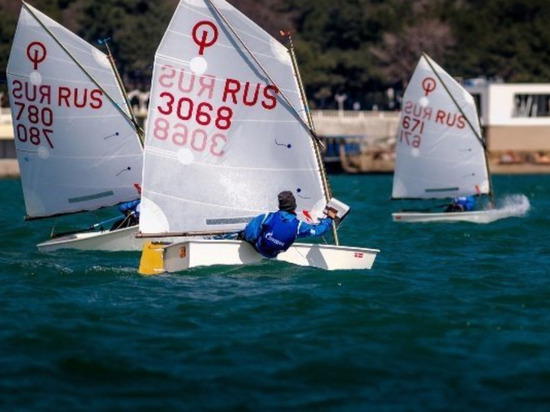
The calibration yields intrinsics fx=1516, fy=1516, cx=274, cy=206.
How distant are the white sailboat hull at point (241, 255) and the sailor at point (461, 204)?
20692mm

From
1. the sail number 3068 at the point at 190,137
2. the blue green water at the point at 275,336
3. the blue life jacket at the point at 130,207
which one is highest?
the sail number 3068 at the point at 190,137

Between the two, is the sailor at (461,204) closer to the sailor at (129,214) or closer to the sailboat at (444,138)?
the sailboat at (444,138)

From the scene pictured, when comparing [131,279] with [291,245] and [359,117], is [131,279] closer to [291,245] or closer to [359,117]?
[291,245]

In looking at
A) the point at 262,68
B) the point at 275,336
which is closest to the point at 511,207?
the point at 262,68

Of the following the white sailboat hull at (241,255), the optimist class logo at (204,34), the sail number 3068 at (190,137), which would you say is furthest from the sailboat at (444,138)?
the optimist class logo at (204,34)

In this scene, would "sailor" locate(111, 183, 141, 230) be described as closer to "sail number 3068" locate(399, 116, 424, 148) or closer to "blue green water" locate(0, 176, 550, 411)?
"blue green water" locate(0, 176, 550, 411)

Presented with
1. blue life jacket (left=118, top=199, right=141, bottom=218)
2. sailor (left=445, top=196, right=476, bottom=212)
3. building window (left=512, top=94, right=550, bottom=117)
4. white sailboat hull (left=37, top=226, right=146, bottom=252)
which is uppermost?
building window (left=512, top=94, right=550, bottom=117)

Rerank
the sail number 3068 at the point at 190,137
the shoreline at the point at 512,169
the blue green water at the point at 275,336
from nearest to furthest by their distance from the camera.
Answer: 1. the blue green water at the point at 275,336
2. the sail number 3068 at the point at 190,137
3. the shoreline at the point at 512,169

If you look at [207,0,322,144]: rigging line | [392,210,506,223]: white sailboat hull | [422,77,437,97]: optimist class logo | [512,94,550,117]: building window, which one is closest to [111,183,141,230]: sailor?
[207,0,322,144]: rigging line

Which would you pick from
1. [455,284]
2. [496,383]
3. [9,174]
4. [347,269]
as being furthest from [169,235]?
[9,174]

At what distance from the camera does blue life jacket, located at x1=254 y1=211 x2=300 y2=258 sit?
26.1 metres

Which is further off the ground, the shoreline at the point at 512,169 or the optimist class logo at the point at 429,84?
the optimist class logo at the point at 429,84

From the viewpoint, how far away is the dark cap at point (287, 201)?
85.4 ft

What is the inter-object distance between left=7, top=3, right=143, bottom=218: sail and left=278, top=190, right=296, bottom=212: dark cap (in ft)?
31.5
